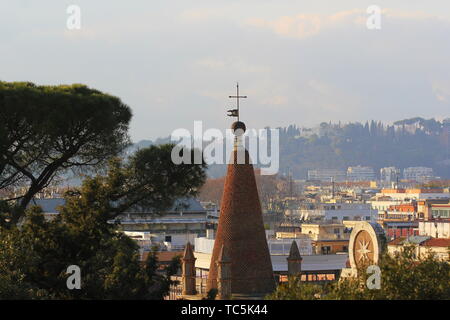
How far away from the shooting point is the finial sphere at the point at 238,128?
98.9 ft

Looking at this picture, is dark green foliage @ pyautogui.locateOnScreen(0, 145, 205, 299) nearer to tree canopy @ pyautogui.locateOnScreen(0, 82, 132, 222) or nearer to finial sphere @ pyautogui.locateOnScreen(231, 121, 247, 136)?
tree canopy @ pyautogui.locateOnScreen(0, 82, 132, 222)

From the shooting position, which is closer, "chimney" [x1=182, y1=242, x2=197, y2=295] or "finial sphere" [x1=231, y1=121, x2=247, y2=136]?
"finial sphere" [x1=231, y1=121, x2=247, y2=136]

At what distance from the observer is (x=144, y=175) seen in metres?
30.3

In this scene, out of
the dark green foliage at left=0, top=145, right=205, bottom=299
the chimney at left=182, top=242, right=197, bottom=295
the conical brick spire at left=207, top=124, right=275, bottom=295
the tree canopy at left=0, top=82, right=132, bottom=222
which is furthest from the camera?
the chimney at left=182, top=242, right=197, bottom=295

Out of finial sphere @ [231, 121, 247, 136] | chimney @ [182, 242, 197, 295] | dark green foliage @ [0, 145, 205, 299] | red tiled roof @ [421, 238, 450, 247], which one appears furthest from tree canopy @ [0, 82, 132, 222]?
red tiled roof @ [421, 238, 450, 247]

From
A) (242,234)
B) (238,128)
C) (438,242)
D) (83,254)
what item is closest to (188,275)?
(242,234)

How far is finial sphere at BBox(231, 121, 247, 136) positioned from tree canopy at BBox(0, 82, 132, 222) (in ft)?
9.32

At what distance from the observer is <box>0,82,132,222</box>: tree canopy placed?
28.6 metres

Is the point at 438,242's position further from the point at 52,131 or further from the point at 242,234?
the point at 52,131

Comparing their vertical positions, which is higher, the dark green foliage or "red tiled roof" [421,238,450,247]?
"red tiled roof" [421,238,450,247]

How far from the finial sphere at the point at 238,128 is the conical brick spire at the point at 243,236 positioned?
0.19ft

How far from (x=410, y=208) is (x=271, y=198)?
21.4 metres

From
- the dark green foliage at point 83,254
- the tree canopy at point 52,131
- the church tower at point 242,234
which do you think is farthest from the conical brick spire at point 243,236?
the tree canopy at point 52,131
